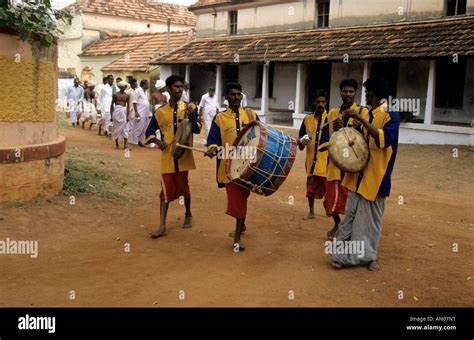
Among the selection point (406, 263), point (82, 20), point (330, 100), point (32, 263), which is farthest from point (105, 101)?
point (82, 20)

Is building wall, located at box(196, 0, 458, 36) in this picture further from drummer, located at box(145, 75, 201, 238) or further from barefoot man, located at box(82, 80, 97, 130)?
drummer, located at box(145, 75, 201, 238)

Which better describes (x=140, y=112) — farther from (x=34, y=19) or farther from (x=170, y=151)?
(x=170, y=151)

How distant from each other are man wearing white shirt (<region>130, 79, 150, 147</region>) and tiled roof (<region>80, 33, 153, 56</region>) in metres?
15.0

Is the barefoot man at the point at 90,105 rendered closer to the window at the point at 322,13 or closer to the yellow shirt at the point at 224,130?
the window at the point at 322,13

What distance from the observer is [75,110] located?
19844 millimetres

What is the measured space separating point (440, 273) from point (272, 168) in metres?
1.96

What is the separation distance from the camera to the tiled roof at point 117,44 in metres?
29.0

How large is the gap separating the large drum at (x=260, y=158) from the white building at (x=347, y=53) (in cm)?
1009

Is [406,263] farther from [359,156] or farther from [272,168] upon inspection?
[272,168]

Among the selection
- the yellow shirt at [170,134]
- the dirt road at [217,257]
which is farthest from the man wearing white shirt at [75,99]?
the yellow shirt at [170,134]

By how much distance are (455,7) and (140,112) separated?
1010 cm

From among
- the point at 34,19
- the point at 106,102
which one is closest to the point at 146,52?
the point at 106,102

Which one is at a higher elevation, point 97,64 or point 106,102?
point 97,64

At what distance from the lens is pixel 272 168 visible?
217 inches
